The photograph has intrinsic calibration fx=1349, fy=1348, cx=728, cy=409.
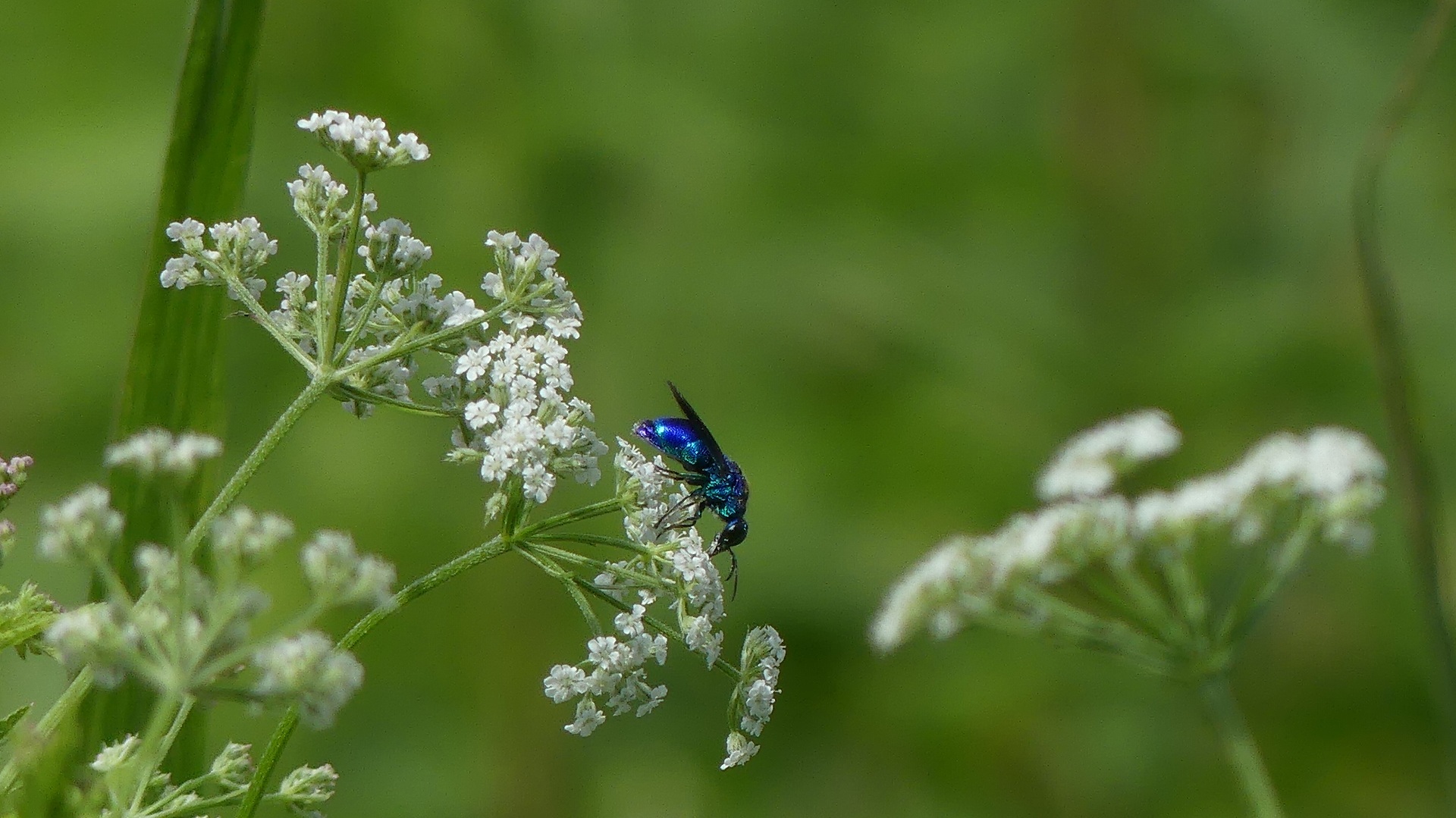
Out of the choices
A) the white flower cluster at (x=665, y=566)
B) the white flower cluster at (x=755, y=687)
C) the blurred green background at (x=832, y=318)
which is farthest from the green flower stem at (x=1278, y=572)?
the blurred green background at (x=832, y=318)

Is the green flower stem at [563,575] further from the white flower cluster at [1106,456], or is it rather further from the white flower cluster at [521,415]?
the white flower cluster at [1106,456]

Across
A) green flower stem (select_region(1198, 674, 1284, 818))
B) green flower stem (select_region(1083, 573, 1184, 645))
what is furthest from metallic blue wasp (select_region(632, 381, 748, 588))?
green flower stem (select_region(1198, 674, 1284, 818))

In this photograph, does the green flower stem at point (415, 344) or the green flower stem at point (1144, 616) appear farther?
the green flower stem at point (1144, 616)

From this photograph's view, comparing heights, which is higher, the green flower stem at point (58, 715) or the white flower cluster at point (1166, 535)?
the white flower cluster at point (1166, 535)

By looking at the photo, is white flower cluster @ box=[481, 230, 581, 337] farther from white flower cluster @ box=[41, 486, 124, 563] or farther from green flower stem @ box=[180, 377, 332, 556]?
white flower cluster @ box=[41, 486, 124, 563]

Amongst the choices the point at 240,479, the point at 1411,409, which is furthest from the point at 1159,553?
the point at 240,479

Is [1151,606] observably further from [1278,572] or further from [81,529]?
[81,529]
